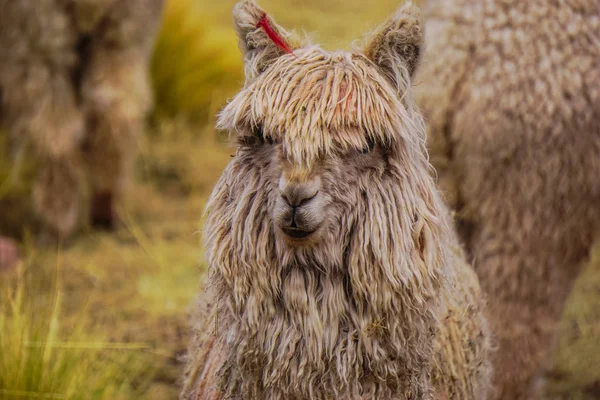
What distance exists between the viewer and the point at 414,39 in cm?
229

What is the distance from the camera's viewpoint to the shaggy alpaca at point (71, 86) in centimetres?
513

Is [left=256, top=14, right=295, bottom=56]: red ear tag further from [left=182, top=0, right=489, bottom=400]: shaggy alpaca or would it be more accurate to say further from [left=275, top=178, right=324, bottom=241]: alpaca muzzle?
[left=275, top=178, right=324, bottom=241]: alpaca muzzle

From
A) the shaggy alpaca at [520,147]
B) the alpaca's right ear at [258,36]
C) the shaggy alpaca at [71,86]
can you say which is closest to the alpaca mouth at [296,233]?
the alpaca's right ear at [258,36]

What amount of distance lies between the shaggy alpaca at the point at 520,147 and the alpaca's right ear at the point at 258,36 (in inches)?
43.4

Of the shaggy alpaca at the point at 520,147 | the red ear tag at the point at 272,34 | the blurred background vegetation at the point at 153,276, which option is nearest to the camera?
the red ear tag at the point at 272,34

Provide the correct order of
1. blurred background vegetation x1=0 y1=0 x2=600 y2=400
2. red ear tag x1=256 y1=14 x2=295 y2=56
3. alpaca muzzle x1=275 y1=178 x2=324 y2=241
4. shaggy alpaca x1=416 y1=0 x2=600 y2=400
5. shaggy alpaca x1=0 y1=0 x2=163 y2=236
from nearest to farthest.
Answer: alpaca muzzle x1=275 y1=178 x2=324 y2=241 < red ear tag x1=256 y1=14 x2=295 y2=56 < shaggy alpaca x1=416 y1=0 x2=600 y2=400 < blurred background vegetation x1=0 y1=0 x2=600 y2=400 < shaggy alpaca x1=0 y1=0 x2=163 y2=236

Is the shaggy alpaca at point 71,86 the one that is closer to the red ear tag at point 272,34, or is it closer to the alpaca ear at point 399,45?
the red ear tag at point 272,34

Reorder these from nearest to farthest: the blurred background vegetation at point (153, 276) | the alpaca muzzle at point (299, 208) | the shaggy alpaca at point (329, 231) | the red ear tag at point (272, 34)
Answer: the alpaca muzzle at point (299, 208) < the shaggy alpaca at point (329, 231) < the red ear tag at point (272, 34) < the blurred background vegetation at point (153, 276)

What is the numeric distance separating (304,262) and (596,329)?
10.6 feet

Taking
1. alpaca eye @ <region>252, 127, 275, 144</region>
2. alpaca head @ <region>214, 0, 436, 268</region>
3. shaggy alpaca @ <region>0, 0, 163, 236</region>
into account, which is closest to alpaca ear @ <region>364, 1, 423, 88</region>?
alpaca head @ <region>214, 0, 436, 268</region>

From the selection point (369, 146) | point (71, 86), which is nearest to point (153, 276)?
point (71, 86)

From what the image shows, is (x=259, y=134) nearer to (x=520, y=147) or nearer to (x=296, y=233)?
(x=296, y=233)

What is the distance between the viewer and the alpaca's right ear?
2357 mm

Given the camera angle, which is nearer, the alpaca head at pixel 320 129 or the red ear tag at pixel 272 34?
the alpaca head at pixel 320 129
